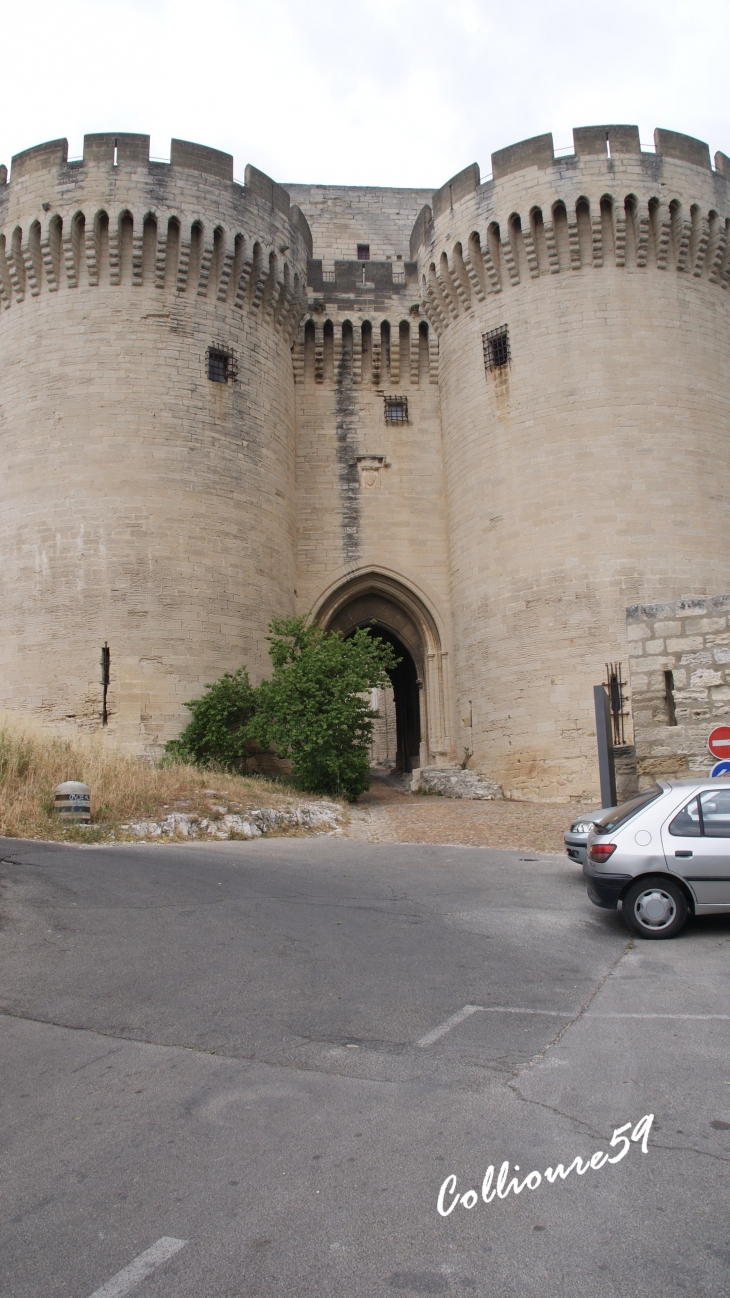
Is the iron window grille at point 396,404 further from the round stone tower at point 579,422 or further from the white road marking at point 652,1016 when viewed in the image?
the white road marking at point 652,1016

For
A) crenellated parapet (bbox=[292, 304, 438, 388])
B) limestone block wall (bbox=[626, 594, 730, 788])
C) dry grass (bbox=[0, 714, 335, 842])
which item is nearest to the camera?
limestone block wall (bbox=[626, 594, 730, 788])

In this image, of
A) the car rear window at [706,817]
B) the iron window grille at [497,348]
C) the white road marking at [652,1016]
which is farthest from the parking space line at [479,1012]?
the iron window grille at [497,348]

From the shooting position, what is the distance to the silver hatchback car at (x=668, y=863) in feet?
20.0

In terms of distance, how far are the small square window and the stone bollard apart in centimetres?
1097

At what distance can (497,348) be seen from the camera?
64.5 feet

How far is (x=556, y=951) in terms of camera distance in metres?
5.80

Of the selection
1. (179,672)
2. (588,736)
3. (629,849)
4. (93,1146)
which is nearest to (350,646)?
(179,672)

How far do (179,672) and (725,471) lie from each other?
39.1ft

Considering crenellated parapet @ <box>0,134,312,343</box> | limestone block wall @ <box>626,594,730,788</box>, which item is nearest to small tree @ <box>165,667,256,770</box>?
limestone block wall @ <box>626,594,730,788</box>

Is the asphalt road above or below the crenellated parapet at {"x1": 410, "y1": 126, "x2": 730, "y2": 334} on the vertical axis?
below

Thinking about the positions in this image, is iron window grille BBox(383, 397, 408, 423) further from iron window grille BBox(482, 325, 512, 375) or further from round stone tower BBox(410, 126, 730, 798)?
iron window grille BBox(482, 325, 512, 375)

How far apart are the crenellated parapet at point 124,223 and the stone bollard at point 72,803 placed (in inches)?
471

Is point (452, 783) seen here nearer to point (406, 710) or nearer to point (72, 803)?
point (406, 710)

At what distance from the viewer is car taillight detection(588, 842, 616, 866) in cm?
633
